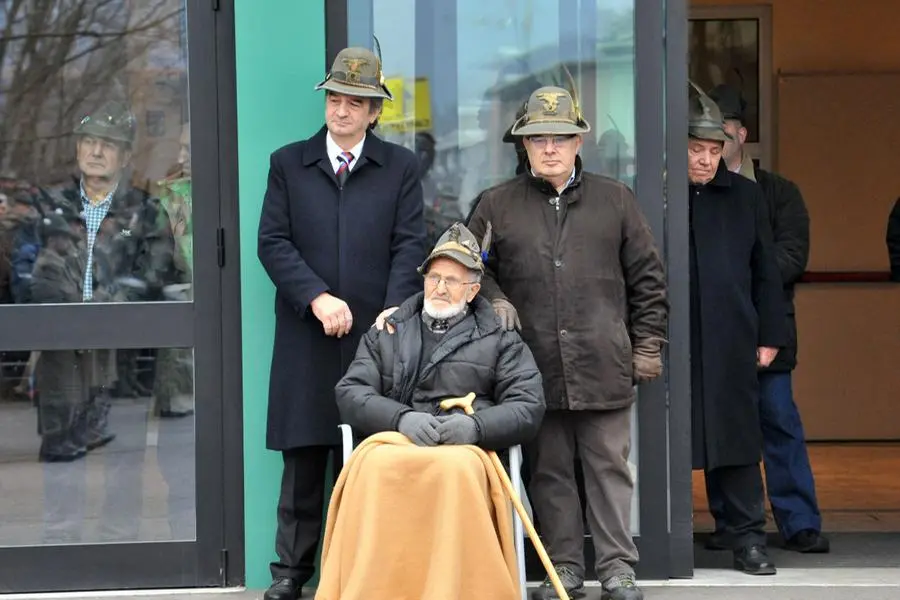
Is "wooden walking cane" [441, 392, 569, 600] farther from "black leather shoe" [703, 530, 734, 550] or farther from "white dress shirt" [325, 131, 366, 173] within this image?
"black leather shoe" [703, 530, 734, 550]

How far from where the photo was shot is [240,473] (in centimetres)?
550

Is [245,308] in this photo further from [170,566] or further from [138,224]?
[170,566]

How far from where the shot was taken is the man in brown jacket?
16.8 ft

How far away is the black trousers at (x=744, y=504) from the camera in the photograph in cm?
580

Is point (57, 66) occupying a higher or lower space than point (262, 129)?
higher

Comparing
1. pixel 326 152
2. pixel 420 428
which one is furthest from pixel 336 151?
pixel 420 428

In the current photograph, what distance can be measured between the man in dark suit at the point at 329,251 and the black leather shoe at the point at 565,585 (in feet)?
2.92

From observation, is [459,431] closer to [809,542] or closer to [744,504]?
[744,504]

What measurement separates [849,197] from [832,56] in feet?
2.88

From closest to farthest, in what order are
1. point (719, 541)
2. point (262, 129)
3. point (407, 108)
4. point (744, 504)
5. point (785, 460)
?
1. point (262, 129)
2. point (407, 108)
3. point (744, 504)
4. point (719, 541)
5. point (785, 460)

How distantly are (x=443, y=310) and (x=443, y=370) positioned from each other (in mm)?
199

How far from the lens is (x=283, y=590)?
522 centimetres

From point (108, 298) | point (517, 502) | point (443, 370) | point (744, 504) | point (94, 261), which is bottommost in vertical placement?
point (744, 504)

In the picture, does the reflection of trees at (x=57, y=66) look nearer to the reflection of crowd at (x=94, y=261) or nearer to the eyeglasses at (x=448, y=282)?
the reflection of crowd at (x=94, y=261)
